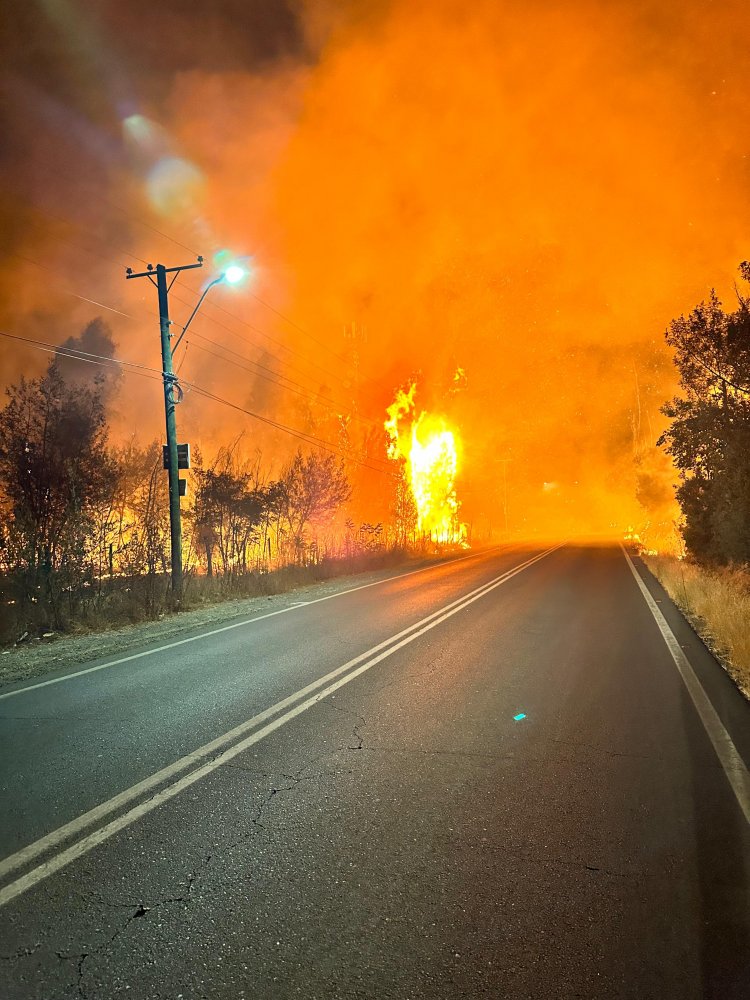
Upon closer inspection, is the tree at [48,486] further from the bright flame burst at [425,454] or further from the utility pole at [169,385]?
the bright flame burst at [425,454]

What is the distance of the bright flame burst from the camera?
129 ft

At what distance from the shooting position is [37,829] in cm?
360

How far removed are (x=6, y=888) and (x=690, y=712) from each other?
5.63 meters

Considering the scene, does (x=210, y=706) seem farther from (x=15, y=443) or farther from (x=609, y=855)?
(x=15, y=443)

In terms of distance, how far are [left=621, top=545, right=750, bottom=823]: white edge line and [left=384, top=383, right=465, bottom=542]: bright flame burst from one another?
30687mm

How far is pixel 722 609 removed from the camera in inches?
403

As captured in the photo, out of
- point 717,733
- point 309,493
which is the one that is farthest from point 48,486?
point 309,493

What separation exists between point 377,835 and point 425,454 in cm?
3710

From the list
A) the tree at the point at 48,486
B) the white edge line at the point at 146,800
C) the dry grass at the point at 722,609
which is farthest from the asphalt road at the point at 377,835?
the tree at the point at 48,486

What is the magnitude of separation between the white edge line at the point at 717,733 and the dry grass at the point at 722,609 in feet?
1.52

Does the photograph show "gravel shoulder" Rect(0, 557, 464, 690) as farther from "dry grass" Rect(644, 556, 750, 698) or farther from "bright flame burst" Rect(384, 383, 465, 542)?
"bright flame burst" Rect(384, 383, 465, 542)

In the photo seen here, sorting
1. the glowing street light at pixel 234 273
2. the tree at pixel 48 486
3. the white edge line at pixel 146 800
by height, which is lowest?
the white edge line at pixel 146 800

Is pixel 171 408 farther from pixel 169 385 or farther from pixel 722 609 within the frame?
pixel 722 609

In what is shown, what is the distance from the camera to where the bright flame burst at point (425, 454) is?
39375mm
